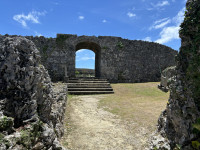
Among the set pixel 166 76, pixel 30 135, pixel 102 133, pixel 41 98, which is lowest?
pixel 102 133

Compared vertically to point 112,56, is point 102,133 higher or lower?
lower

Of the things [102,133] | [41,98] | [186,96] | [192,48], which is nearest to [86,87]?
[102,133]

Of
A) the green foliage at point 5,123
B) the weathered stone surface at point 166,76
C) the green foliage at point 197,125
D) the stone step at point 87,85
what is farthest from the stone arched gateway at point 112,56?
the green foliage at point 197,125

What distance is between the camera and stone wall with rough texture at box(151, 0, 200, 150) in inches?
105

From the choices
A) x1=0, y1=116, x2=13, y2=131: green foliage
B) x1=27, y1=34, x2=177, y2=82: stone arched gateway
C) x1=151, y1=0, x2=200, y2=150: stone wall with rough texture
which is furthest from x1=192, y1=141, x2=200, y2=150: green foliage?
x1=27, y1=34, x2=177, y2=82: stone arched gateway

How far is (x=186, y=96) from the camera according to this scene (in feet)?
9.67

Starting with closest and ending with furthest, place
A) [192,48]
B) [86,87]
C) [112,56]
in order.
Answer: [192,48] < [86,87] < [112,56]

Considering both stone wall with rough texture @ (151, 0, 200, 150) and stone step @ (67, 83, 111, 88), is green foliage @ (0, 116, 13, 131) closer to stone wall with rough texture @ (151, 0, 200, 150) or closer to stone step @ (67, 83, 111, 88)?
stone wall with rough texture @ (151, 0, 200, 150)

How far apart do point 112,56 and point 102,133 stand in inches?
453

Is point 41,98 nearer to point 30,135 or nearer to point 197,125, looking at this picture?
point 30,135

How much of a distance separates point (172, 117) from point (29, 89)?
10.4 feet

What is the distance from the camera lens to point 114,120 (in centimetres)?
493

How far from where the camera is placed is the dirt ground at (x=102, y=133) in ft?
10.9

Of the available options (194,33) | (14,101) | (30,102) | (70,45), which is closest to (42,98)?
(30,102)
